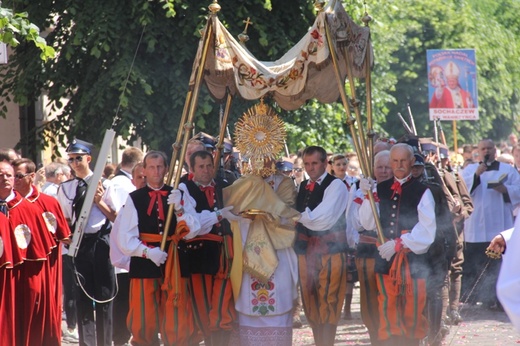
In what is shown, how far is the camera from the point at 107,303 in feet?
28.9

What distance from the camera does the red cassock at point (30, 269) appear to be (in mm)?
7594

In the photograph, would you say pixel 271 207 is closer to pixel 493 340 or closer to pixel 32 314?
pixel 32 314

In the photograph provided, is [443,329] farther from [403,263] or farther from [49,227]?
[49,227]

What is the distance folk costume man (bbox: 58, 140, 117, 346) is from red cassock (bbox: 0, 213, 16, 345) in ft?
3.86

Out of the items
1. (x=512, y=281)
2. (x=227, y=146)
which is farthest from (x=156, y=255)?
(x=512, y=281)

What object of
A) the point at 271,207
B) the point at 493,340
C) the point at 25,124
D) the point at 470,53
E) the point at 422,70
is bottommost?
the point at 493,340

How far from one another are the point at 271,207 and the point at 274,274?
1.91ft

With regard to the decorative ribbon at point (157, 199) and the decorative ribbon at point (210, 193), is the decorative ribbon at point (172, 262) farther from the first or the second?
the decorative ribbon at point (210, 193)

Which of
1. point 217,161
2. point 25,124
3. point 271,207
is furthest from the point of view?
point 25,124

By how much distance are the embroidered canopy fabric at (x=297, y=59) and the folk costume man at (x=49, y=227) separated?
1.56 metres

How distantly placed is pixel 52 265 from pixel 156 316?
3.11 feet

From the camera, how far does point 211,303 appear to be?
8422 mm

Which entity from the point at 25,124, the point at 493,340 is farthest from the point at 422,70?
the point at 493,340

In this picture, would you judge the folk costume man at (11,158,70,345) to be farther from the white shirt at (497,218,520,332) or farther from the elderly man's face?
the white shirt at (497,218,520,332)
